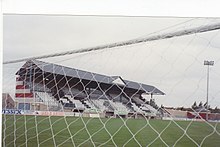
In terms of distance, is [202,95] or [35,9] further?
[35,9]

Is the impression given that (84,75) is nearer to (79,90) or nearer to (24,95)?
(79,90)

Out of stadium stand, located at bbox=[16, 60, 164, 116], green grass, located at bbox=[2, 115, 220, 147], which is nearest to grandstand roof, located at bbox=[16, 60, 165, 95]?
stadium stand, located at bbox=[16, 60, 164, 116]

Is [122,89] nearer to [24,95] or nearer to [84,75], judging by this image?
[84,75]

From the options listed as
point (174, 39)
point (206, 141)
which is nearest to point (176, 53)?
point (174, 39)

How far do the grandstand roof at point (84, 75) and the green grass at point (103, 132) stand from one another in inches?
4.6

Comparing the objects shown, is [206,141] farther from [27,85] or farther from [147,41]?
[27,85]

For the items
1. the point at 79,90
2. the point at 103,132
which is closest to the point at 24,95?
the point at 79,90

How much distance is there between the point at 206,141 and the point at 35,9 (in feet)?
2.66

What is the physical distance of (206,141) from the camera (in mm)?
1200

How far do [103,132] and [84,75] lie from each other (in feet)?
0.74

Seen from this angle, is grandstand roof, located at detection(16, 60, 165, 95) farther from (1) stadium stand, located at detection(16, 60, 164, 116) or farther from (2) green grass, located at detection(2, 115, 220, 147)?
(2) green grass, located at detection(2, 115, 220, 147)

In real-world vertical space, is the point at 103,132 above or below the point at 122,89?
below

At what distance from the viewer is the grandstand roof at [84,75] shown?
49.2 inches

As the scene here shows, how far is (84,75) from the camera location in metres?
1.30
